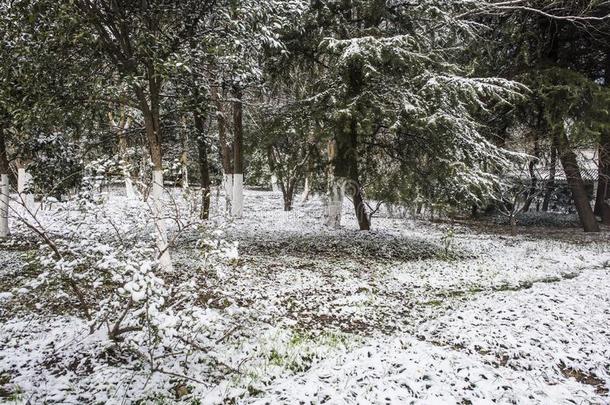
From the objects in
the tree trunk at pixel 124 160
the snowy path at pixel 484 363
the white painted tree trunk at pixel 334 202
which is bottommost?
the snowy path at pixel 484 363

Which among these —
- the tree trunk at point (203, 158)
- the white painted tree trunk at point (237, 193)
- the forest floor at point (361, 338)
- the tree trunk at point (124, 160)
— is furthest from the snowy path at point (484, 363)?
the white painted tree trunk at point (237, 193)

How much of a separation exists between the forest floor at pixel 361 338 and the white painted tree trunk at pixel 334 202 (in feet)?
5.98

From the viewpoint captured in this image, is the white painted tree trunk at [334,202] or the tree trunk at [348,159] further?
the white painted tree trunk at [334,202]

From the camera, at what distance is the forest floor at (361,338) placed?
3.72 metres

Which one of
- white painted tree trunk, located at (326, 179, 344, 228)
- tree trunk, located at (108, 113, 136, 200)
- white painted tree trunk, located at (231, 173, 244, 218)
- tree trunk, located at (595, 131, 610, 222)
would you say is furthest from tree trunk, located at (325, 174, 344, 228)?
tree trunk, located at (595, 131, 610, 222)

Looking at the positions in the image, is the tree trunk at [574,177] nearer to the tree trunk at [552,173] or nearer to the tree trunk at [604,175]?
the tree trunk at [552,173]

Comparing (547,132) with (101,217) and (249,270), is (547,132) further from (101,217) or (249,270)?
(101,217)

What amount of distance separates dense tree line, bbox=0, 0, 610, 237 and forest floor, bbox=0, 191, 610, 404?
1666 millimetres

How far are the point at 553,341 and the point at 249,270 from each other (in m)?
5.16

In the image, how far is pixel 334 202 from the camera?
10.8 meters

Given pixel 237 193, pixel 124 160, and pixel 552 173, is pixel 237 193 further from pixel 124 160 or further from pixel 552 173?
pixel 552 173

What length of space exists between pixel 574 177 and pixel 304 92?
414 inches

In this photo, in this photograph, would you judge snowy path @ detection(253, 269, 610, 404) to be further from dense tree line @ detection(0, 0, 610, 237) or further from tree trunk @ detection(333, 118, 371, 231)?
tree trunk @ detection(333, 118, 371, 231)

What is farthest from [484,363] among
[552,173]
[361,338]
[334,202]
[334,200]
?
Answer: [552,173]
